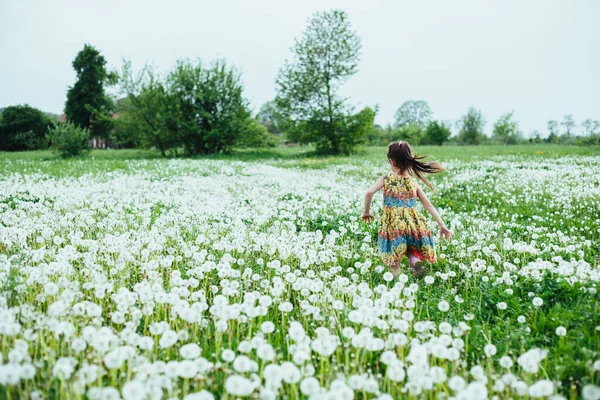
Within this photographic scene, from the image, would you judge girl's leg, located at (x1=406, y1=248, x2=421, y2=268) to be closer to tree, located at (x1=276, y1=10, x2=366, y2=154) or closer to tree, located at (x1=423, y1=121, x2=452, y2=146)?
tree, located at (x1=276, y1=10, x2=366, y2=154)

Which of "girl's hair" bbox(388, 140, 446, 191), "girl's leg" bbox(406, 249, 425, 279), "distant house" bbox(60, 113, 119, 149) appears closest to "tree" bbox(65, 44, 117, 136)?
"distant house" bbox(60, 113, 119, 149)

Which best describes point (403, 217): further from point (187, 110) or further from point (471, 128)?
point (471, 128)

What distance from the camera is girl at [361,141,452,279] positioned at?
200 inches

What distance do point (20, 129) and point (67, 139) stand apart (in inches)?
1367

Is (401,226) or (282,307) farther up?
(401,226)

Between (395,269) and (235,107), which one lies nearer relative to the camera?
(395,269)

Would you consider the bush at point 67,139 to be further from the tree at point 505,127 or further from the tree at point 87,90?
the tree at point 505,127

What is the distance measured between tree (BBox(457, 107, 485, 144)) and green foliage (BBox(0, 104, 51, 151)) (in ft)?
219

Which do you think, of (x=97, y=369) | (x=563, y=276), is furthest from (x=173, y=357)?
(x=563, y=276)

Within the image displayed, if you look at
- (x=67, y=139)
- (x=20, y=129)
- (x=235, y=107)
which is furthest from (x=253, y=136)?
(x=20, y=129)

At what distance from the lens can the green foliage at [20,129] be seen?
49.2 meters

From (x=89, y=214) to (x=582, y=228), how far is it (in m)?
8.71

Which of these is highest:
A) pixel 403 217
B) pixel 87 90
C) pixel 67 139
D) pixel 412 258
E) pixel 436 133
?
pixel 87 90

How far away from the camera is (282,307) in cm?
331
